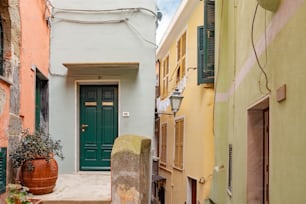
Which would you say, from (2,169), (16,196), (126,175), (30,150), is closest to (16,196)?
(16,196)

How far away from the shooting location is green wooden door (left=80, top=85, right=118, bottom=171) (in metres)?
9.13

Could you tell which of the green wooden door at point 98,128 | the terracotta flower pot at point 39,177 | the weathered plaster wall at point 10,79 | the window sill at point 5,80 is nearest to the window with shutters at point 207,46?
the green wooden door at point 98,128

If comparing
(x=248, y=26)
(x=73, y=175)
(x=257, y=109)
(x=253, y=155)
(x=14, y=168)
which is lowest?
(x=73, y=175)

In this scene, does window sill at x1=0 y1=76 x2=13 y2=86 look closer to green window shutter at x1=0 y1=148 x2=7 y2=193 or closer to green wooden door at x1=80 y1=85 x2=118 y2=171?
green window shutter at x1=0 y1=148 x2=7 y2=193

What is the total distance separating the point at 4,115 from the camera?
17.4ft

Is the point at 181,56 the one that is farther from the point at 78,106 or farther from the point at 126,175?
the point at 126,175

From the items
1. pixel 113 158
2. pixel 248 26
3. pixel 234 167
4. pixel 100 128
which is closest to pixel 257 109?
pixel 248 26

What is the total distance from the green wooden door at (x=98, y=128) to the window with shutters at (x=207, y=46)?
2.22m

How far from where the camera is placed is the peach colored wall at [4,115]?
204 inches

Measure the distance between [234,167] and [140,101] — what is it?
13.0 ft

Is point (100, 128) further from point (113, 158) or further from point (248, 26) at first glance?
point (248, 26)

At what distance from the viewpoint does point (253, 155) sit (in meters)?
4.47

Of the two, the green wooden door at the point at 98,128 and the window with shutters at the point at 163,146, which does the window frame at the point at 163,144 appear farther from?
the green wooden door at the point at 98,128

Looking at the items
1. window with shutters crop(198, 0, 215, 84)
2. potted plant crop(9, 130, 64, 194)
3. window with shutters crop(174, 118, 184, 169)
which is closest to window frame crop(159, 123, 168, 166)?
window with shutters crop(174, 118, 184, 169)
